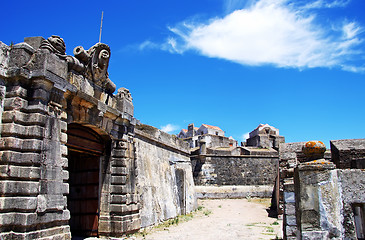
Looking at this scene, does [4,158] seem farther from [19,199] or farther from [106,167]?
[106,167]

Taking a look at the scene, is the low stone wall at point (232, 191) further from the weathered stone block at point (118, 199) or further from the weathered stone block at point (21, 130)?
the weathered stone block at point (21, 130)

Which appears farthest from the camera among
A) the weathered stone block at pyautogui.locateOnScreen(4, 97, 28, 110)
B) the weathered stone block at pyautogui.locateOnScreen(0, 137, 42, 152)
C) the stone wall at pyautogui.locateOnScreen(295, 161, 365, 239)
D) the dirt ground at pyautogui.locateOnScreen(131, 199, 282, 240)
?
the dirt ground at pyautogui.locateOnScreen(131, 199, 282, 240)

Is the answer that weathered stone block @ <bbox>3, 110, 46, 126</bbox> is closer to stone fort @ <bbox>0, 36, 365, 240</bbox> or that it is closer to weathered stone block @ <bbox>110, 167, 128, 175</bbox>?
stone fort @ <bbox>0, 36, 365, 240</bbox>

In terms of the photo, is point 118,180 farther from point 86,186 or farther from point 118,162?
point 86,186

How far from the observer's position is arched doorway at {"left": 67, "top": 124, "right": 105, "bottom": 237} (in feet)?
30.7

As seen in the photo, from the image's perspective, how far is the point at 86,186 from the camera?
975 cm

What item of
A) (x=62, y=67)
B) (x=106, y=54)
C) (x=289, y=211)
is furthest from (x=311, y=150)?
(x=106, y=54)

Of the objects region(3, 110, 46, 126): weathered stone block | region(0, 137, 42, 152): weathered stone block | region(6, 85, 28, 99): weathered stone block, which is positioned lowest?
region(0, 137, 42, 152): weathered stone block

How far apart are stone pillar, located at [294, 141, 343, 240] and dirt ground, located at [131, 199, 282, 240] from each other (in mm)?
5296

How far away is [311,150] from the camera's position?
423cm

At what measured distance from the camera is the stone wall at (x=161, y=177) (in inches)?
441

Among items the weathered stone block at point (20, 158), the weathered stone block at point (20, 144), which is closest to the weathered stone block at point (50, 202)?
the weathered stone block at point (20, 158)

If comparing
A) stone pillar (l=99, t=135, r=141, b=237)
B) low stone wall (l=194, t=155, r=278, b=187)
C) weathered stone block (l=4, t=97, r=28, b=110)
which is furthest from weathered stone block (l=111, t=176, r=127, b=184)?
low stone wall (l=194, t=155, r=278, b=187)

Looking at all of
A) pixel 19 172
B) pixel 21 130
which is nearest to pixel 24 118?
pixel 21 130
